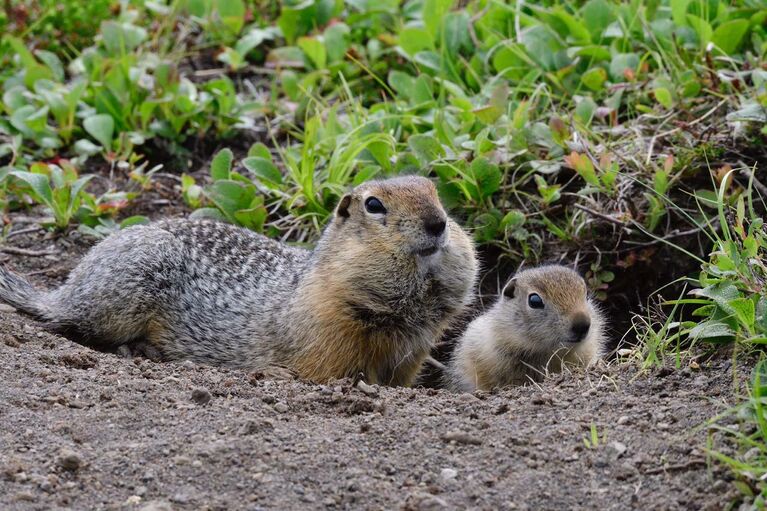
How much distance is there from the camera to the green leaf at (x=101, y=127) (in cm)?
776

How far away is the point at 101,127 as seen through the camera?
7.78 metres

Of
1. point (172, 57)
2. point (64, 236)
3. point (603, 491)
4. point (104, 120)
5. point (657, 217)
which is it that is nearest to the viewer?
point (603, 491)

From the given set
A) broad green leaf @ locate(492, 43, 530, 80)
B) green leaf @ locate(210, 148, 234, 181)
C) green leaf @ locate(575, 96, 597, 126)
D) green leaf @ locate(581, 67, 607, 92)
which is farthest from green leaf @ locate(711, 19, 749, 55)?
green leaf @ locate(210, 148, 234, 181)

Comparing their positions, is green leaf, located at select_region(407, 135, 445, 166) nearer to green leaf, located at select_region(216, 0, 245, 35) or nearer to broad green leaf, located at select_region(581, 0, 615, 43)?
broad green leaf, located at select_region(581, 0, 615, 43)

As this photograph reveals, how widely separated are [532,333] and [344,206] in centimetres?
135

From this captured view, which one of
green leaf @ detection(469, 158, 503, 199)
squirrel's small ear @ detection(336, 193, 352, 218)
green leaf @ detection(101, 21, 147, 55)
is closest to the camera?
squirrel's small ear @ detection(336, 193, 352, 218)

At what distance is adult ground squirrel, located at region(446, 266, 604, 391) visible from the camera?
5.93m

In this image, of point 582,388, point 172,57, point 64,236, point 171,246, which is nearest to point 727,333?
point 582,388

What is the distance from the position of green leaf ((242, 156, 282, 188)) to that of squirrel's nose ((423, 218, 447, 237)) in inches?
76.2

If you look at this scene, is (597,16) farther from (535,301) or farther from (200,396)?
(200,396)

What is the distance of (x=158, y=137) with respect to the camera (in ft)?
26.6

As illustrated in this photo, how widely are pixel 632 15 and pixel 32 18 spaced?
5246 millimetres

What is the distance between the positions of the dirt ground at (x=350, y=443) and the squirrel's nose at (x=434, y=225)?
2.74ft

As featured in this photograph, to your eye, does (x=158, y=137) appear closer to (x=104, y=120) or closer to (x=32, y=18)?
(x=104, y=120)
